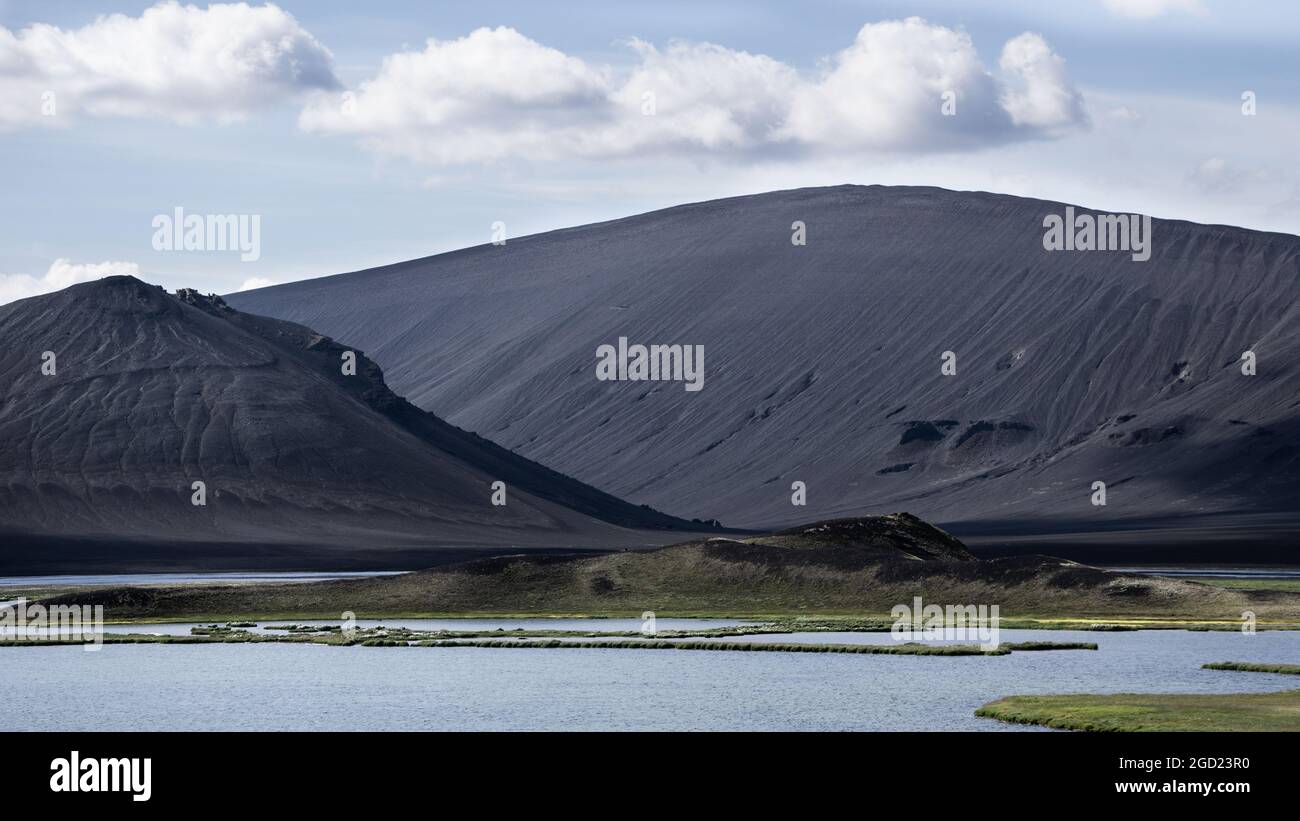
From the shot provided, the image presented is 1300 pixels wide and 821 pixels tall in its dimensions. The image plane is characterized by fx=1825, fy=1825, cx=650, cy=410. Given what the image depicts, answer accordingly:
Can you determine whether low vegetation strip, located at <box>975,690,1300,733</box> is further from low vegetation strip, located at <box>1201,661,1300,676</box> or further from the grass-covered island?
the grass-covered island

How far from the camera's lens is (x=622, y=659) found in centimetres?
8469

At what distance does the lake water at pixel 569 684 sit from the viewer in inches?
2419

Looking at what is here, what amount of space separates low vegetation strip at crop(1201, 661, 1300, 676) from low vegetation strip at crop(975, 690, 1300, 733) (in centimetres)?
971

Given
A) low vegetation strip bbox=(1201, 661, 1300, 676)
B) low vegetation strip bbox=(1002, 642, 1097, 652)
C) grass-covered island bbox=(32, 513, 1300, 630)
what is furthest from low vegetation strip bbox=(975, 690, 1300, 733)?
grass-covered island bbox=(32, 513, 1300, 630)

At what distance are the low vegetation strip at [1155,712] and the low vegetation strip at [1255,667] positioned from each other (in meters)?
9.71

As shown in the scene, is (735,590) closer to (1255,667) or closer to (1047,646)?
(1047,646)

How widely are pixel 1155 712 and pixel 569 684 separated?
25300 mm

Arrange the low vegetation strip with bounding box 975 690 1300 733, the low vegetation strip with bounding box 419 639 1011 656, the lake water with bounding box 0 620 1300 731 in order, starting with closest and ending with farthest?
the low vegetation strip with bounding box 975 690 1300 733, the lake water with bounding box 0 620 1300 731, the low vegetation strip with bounding box 419 639 1011 656

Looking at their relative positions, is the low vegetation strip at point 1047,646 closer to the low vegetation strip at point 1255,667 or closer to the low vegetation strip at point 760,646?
the low vegetation strip at point 760,646

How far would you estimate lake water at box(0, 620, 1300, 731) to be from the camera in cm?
6144

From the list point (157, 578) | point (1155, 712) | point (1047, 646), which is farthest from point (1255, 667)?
point (157, 578)

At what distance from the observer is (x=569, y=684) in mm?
73562

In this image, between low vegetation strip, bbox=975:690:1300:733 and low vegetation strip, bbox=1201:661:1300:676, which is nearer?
low vegetation strip, bbox=975:690:1300:733
